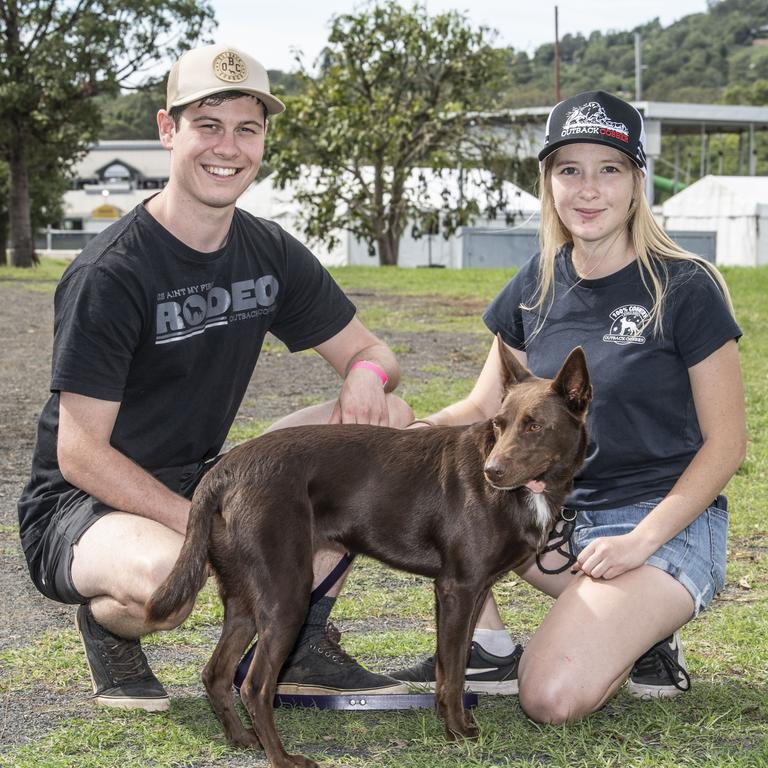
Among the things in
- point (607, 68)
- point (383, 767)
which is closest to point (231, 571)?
point (383, 767)

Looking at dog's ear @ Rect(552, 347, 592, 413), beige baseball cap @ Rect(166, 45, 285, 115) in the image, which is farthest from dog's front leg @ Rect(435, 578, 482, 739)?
beige baseball cap @ Rect(166, 45, 285, 115)

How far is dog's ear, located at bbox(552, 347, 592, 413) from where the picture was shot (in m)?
3.20

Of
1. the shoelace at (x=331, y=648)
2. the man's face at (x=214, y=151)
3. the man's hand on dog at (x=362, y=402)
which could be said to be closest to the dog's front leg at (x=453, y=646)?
the shoelace at (x=331, y=648)

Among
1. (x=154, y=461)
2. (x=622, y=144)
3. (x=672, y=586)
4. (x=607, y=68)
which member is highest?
(x=607, y=68)

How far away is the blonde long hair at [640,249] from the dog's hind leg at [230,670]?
149 cm

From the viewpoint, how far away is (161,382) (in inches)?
143

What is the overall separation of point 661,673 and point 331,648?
1108mm

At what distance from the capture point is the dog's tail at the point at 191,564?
3045mm

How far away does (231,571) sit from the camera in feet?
10.3

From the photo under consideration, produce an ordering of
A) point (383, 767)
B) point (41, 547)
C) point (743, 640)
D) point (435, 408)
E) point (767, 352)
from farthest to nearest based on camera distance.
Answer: point (767, 352) → point (435, 408) → point (743, 640) → point (41, 547) → point (383, 767)

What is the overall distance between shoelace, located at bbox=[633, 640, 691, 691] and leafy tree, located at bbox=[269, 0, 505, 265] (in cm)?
2576

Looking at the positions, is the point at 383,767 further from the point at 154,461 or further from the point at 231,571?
the point at 154,461

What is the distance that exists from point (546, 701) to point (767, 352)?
9.11 m

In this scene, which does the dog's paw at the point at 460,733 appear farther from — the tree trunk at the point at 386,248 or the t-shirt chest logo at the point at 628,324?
the tree trunk at the point at 386,248
